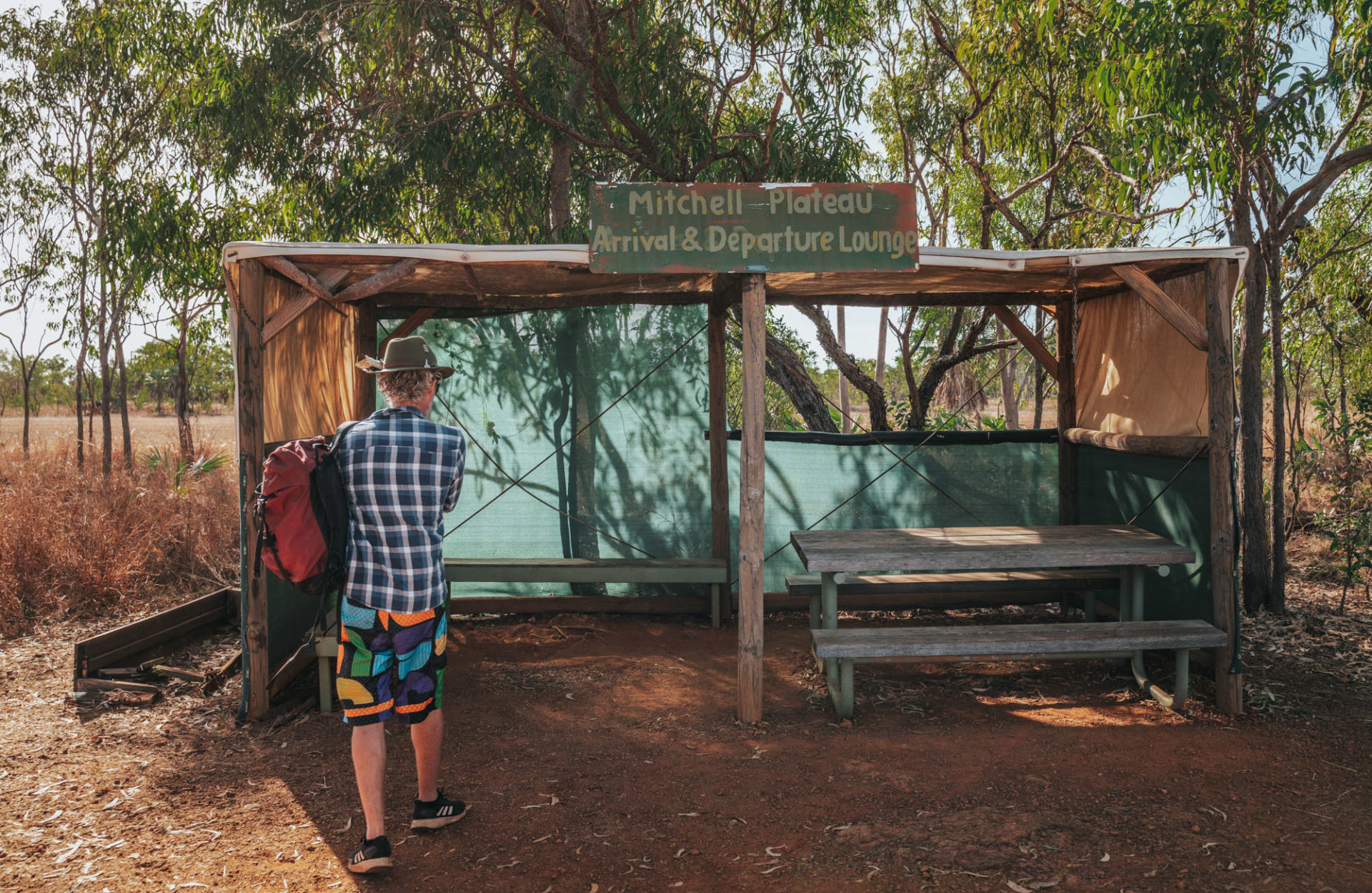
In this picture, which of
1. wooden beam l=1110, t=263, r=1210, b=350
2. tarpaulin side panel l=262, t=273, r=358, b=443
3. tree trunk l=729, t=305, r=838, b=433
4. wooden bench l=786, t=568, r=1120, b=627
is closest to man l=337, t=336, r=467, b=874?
tarpaulin side panel l=262, t=273, r=358, b=443

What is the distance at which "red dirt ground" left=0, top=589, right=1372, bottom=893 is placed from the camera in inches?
128

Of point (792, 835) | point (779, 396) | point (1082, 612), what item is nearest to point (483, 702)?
point (792, 835)

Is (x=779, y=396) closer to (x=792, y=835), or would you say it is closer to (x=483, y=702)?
(x=483, y=702)

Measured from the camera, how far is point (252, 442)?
4.80m

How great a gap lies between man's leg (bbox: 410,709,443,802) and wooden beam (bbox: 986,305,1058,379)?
16.9ft

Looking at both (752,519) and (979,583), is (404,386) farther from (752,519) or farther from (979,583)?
(979,583)

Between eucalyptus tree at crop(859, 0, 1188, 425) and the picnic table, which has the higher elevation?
eucalyptus tree at crop(859, 0, 1188, 425)

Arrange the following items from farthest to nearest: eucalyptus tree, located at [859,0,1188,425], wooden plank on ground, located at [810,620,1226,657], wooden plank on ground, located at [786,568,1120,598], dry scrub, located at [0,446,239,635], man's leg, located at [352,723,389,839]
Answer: eucalyptus tree, located at [859,0,1188,425], dry scrub, located at [0,446,239,635], wooden plank on ground, located at [786,568,1120,598], wooden plank on ground, located at [810,620,1226,657], man's leg, located at [352,723,389,839]

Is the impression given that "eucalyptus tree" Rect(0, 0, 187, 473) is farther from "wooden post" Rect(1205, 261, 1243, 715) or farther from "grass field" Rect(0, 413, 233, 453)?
"wooden post" Rect(1205, 261, 1243, 715)

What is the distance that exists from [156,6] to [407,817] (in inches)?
419

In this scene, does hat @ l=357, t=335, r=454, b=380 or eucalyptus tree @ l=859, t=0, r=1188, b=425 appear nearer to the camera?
hat @ l=357, t=335, r=454, b=380

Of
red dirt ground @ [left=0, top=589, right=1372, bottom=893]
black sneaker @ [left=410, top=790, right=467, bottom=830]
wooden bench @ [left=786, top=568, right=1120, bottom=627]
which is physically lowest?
red dirt ground @ [left=0, top=589, right=1372, bottom=893]

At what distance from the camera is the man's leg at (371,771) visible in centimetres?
315

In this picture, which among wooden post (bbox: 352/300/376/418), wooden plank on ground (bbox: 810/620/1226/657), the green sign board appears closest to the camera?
the green sign board
